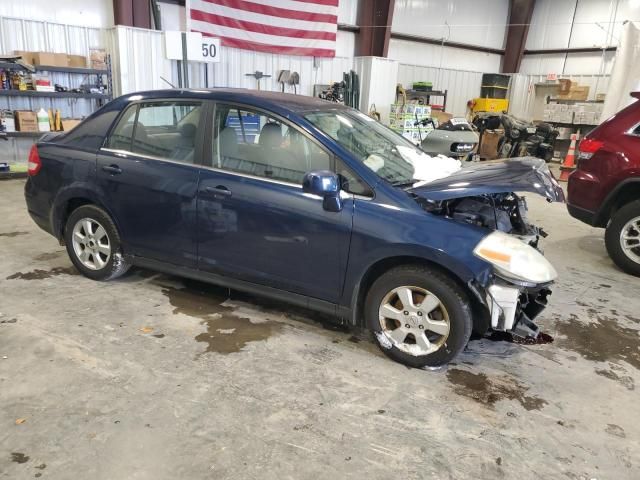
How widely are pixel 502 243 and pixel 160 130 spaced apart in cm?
232

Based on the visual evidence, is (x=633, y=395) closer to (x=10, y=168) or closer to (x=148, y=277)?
A: (x=148, y=277)

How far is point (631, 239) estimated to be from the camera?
14.8ft

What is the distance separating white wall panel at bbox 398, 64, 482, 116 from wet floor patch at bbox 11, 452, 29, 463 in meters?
13.1

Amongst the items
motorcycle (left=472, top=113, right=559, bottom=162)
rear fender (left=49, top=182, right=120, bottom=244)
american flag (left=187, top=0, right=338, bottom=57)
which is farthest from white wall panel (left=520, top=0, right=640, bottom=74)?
rear fender (left=49, top=182, right=120, bottom=244)

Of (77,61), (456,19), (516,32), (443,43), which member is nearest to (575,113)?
(443,43)

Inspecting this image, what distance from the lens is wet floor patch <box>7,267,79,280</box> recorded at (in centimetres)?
382

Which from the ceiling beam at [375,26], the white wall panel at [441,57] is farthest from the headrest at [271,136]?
the white wall panel at [441,57]

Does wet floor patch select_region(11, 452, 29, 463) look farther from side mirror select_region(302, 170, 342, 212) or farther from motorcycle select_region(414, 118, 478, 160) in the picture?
motorcycle select_region(414, 118, 478, 160)

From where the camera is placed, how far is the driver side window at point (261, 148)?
2852mm

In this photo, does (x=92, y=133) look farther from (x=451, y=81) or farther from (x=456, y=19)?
(x=456, y=19)

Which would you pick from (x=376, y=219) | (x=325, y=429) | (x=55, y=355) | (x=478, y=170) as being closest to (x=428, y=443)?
(x=325, y=429)

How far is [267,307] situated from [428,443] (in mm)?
1598

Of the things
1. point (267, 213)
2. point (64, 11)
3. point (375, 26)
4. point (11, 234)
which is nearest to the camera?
point (267, 213)

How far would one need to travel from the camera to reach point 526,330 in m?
2.71
